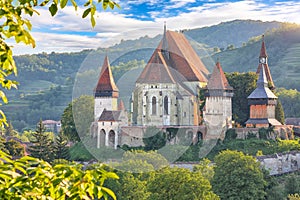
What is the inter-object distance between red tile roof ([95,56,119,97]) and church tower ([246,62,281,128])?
10.6 metres

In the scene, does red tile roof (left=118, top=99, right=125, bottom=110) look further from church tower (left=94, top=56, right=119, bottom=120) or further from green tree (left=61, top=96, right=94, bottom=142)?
green tree (left=61, top=96, right=94, bottom=142)

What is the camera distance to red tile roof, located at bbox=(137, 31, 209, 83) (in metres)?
57.2

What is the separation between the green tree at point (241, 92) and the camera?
57.1 metres

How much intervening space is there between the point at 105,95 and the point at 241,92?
10.7 m

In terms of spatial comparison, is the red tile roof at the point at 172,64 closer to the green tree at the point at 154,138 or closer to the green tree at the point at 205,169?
the green tree at the point at 154,138

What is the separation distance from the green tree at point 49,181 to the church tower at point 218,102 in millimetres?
47851

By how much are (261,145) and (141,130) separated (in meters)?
8.98

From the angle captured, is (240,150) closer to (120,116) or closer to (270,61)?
(120,116)

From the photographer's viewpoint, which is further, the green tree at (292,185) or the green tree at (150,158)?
the green tree at (150,158)

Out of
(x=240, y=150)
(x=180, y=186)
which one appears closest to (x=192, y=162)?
(x=240, y=150)

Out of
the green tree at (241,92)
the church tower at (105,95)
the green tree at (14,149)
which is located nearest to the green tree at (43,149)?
the green tree at (14,149)

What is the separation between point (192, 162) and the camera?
51.8 m

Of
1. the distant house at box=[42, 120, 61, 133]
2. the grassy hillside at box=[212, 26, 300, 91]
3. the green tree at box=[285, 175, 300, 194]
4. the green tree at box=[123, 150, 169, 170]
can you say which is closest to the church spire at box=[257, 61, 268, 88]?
the green tree at box=[123, 150, 169, 170]

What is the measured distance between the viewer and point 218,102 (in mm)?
54844
